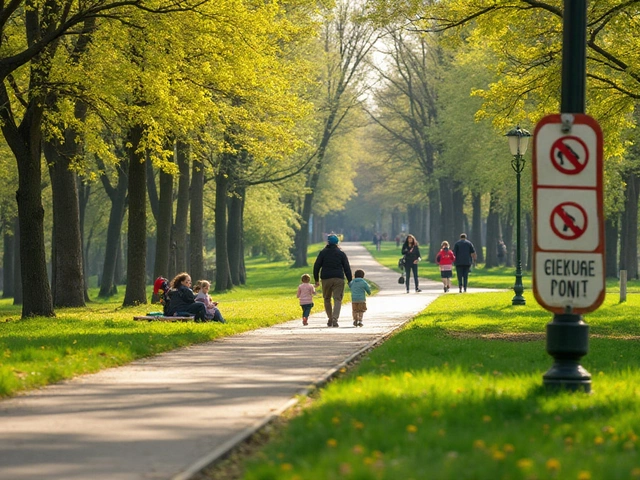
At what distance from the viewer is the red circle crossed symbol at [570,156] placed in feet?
34.4

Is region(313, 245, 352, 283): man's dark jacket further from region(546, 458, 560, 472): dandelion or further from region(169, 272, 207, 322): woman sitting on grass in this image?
region(546, 458, 560, 472): dandelion

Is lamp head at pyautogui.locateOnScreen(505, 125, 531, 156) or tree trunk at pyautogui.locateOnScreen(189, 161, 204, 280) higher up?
lamp head at pyautogui.locateOnScreen(505, 125, 531, 156)

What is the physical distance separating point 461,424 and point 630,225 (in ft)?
146

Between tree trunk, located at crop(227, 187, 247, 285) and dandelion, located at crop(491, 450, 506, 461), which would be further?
tree trunk, located at crop(227, 187, 247, 285)

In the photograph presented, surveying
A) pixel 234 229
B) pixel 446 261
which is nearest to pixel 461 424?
pixel 446 261

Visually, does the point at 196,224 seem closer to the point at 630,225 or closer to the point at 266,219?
the point at 266,219

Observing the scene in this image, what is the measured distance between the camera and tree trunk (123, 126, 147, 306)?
28922mm

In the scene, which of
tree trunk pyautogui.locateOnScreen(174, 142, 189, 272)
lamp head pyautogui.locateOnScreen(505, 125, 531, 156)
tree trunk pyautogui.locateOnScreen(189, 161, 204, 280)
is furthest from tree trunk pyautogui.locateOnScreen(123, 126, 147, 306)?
lamp head pyautogui.locateOnScreen(505, 125, 531, 156)

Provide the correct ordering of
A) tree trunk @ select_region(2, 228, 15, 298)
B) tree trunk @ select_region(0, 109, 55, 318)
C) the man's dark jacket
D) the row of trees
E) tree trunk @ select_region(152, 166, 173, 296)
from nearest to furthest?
the row of trees, tree trunk @ select_region(0, 109, 55, 318), the man's dark jacket, tree trunk @ select_region(152, 166, 173, 296), tree trunk @ select_region(2, 228, 15, 298)

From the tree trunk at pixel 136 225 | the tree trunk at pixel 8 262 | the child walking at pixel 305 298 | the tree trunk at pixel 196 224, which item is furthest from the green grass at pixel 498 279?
the tree trunk at pixel 8 262

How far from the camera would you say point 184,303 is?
74.6 feet

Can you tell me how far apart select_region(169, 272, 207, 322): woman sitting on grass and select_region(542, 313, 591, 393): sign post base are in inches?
494

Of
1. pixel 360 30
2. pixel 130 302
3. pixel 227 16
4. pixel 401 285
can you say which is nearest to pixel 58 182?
pixel 130 302

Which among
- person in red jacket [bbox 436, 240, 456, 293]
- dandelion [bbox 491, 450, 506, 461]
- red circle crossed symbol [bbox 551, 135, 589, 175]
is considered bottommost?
dandelion [bbox 491, 450, 506, 461]
